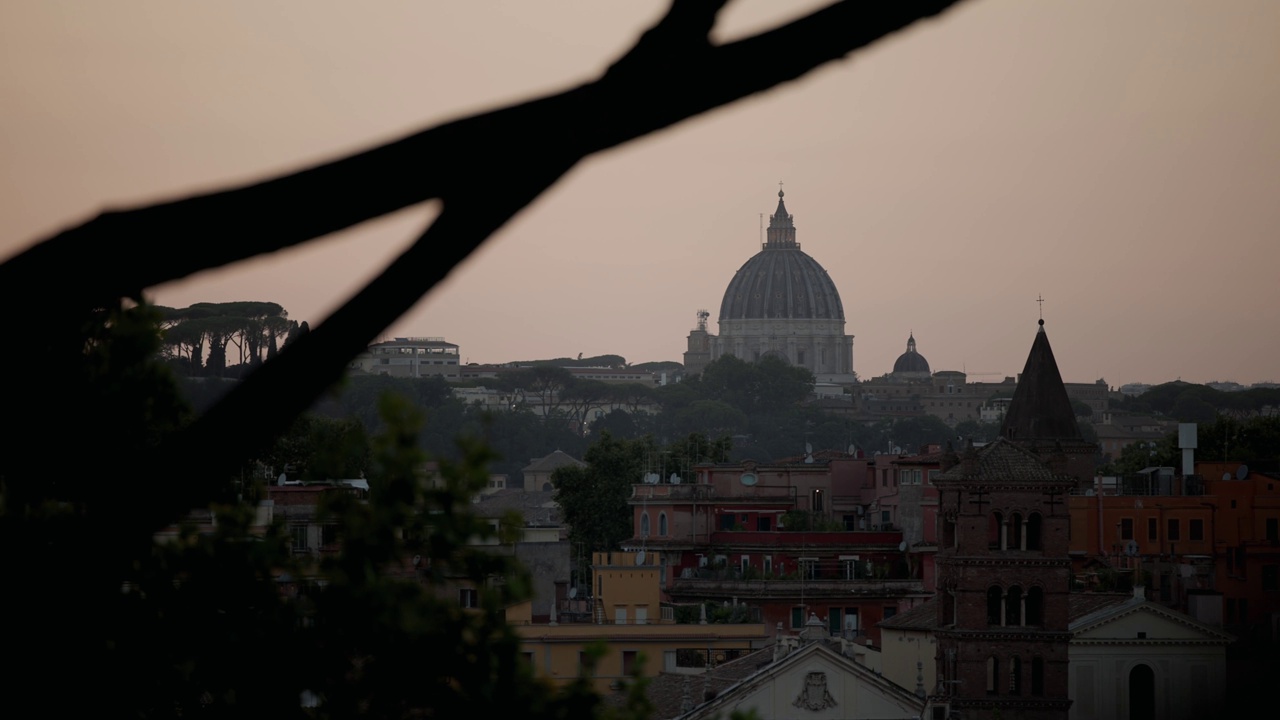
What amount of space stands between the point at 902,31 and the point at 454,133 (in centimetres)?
62

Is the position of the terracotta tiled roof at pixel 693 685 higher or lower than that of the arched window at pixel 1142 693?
higher

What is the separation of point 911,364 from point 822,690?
553ft

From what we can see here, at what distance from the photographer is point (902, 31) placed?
2.94m

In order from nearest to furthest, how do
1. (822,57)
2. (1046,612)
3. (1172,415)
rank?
(822,57)
(1046,612)
(1172,415)

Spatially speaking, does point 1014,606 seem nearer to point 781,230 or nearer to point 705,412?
point 705,412

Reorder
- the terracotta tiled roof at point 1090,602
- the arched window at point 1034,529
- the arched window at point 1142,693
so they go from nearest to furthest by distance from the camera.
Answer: the arched window at point 1034,529 → the arched window at point 1142,693 → the terracotta tiled roof at point 1090,602

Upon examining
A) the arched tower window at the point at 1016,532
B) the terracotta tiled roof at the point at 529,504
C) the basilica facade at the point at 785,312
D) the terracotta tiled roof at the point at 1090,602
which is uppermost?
the basilica facade at the point at 785,312

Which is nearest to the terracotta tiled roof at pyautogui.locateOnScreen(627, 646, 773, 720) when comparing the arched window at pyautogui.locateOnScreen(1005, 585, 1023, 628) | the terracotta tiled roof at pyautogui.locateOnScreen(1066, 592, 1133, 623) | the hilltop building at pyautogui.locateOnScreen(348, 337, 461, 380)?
the arched window at pyautogui.locateOnScreen(1005, 585, 1023, 628)

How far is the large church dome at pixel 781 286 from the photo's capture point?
18112 centimetres

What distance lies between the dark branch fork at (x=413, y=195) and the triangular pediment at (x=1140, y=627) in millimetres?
22763

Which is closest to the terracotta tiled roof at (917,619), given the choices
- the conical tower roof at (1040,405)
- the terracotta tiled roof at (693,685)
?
the terracotta tiled roof at (693,685)

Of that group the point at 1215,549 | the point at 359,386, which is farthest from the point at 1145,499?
the point at 359,386

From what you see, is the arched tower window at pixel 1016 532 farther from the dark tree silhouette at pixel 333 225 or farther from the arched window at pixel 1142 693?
the dark tree silhouette at pixel 333 225

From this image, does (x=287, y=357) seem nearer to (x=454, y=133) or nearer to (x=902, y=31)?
(x=454, y=133)
